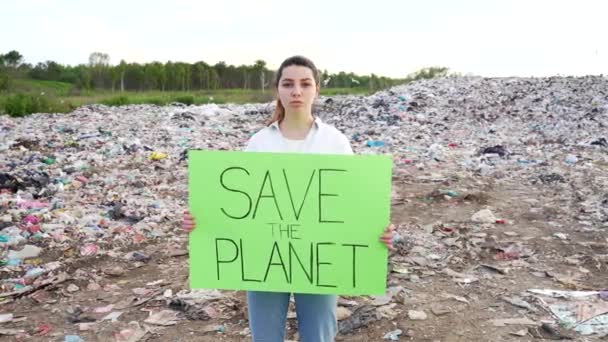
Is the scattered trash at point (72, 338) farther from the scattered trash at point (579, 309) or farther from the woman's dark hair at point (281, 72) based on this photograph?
the scattered trash at point (579, 309)

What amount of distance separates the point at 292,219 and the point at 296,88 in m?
0.43

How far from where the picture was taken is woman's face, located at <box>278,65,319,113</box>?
165 cm

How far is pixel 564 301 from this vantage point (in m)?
2.88

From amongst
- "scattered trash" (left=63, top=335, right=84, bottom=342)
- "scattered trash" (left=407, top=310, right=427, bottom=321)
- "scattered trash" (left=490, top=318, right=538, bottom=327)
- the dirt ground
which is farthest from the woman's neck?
"scattered trash" (left=63, top=335, right=84, bottom=342)

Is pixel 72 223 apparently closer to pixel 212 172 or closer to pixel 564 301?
pixel 212 172

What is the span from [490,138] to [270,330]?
24.7ft

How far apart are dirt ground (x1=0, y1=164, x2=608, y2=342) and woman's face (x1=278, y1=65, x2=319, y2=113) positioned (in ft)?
4.92

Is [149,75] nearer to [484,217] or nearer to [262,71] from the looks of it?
[262,71]

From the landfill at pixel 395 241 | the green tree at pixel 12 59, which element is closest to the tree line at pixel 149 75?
the green tree at pixel 12 59

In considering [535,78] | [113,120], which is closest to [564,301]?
[113,120]

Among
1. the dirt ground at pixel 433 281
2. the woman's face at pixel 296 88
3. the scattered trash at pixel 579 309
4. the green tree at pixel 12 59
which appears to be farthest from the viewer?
the green tree at pixel 12 59

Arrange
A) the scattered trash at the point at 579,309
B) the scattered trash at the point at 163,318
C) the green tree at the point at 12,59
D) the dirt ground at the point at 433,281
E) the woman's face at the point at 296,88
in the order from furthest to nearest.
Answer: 1. the green tree at the point at 12,59
2. the scattered trash at the point at 163,318
3. the dirt ground at the point at 433,281
4. the scattered trash at the point at 579,309
5. the woman's face at the point at 296,88

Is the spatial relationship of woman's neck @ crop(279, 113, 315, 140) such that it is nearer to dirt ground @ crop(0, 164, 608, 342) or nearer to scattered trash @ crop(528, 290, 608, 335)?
dirt ground @ crop(0, 164, 608, 342)

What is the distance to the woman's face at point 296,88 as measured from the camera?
64.9 inches
